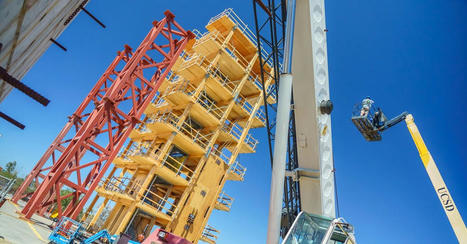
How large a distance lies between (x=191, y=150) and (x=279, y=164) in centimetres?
1617

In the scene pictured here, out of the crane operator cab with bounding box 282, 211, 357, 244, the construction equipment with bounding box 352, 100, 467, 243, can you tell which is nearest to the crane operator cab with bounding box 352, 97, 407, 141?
the construction equipment with bounding box 352, 100, 467, 243

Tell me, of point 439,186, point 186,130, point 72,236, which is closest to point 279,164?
point 72,236

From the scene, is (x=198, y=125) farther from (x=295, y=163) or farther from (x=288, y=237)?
(x=288, y=237)

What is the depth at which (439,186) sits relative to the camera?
12.6 metres

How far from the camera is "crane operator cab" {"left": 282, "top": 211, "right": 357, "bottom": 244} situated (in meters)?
5.34

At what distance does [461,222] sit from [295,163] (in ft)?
30.5

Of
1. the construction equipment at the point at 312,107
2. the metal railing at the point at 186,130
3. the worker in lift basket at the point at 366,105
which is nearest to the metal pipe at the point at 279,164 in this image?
the construction equipment at the point at 312,107

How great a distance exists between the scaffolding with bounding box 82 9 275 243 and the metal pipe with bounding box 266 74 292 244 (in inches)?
459

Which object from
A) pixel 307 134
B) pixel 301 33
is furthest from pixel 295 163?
pixel 301 33

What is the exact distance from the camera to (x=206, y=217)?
63.6 ft

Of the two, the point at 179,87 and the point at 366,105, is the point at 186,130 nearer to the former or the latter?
the point at 179,87

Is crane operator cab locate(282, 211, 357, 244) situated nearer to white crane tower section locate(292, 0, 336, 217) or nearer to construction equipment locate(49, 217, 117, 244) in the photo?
white crane tower section locate(292, 0, 336, 217)

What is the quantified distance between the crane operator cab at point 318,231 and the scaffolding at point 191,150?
11.5 meters

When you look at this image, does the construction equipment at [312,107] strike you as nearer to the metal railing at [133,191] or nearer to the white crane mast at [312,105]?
the white crane mast at [312,105]
